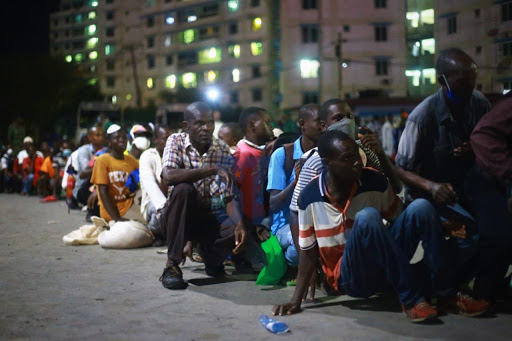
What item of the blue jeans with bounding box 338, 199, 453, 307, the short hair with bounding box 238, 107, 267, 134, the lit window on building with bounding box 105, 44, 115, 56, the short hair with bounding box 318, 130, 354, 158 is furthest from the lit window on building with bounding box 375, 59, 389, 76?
the lit window on building with bounding box 105, 44, 115, 56

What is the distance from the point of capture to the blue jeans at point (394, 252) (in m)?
4.18

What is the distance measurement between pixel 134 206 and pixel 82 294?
127 inches

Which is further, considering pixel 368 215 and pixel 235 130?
pixel 235 130

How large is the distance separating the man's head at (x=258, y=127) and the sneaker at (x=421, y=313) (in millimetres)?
2710

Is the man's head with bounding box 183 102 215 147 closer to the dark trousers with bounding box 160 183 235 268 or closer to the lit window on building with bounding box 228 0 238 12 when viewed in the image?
the dark trousers with bounding box 160 183 235 268

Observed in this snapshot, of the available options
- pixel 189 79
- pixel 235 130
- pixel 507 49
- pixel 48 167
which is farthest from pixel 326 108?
pixel 189 79

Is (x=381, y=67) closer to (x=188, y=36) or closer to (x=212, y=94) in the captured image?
(x=212, y=94)

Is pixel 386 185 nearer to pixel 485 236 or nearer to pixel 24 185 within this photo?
pixel 485 236

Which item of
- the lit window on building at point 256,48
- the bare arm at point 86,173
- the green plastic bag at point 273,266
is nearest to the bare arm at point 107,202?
the bare arm at point 86,173

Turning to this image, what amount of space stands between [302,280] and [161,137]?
3.95m

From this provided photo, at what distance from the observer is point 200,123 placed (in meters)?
5.86

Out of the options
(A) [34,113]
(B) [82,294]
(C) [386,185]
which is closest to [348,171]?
(C) [386,185]

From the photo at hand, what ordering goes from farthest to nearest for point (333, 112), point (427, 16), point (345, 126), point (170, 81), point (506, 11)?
point (170, 81)
point (427, 16)
point (506, 11)
point (333, 112)
point (345, 126)

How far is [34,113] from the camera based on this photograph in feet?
178
